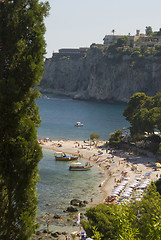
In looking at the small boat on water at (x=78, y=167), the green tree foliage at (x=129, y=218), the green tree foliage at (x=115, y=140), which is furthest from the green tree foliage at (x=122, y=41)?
the green tree foliage at (x=129, y=218)

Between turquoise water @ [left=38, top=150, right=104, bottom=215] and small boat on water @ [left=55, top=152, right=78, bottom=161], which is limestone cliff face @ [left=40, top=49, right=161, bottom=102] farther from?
turquoise water @ [left=38, top=150, right=104, bottom=215]

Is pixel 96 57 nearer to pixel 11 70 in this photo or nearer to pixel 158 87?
pixel 158 87

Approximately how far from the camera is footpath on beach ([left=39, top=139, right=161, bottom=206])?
41.8 metres

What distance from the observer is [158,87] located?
523ft

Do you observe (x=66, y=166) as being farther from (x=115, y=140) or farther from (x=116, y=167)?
(x=115, y=140)

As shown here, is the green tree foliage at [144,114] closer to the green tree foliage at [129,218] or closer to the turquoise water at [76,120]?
the turquoise water at [76,120]

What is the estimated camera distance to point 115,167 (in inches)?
2212

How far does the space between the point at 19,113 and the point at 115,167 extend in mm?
44849

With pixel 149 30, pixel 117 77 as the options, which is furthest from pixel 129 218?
pixel 149 30

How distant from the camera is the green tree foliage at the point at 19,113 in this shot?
41.2 feet

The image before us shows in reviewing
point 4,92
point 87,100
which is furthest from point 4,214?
point 87,100

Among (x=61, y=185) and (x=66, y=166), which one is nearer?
(x=61, y=185)

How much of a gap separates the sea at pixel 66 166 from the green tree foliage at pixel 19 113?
21570 millimetres

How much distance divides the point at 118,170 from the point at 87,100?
419 feet
